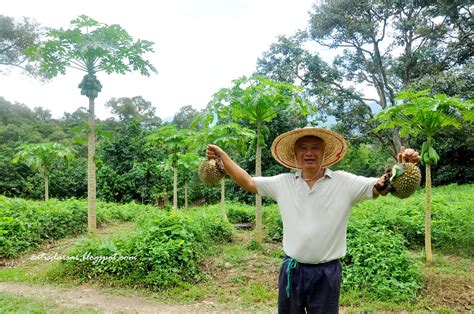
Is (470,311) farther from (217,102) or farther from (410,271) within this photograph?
(217,102)

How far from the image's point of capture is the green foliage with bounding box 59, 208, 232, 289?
593 centimetres

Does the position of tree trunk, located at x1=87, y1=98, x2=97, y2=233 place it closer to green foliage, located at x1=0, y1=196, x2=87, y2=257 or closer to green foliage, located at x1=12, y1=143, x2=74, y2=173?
green foliage, located at x1=0, y1=196, x2=87, y2=257

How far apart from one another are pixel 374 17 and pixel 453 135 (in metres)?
7.04

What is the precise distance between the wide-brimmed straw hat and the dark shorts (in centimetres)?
72

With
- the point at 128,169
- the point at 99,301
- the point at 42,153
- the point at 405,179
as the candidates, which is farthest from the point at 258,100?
the point at 128,169

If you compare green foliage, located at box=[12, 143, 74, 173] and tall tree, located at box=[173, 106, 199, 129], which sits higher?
tall tree, located at box=[173, 106, 199, 129]

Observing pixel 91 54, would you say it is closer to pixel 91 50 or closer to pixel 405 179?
pixel 91 50

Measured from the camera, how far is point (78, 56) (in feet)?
25.8

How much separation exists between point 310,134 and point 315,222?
656 mm

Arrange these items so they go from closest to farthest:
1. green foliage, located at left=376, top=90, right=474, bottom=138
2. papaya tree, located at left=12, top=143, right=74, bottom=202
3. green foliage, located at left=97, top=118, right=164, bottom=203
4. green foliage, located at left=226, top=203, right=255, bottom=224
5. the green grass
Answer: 1. the green grass
2. green foliage, located at left=376, top=90, right=474, bottom=138
3. papaya tree, located at left=12, top=143, right=74, bottom=202
4. green foliage, located at left=226, top=203, right=255, bottom=224
5. green foliage, located at left=97, top=118, right=164, bottom=203

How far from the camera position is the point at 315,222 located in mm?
2445

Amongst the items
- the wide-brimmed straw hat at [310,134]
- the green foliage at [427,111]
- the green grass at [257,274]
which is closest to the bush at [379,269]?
the green grass at [257,274]

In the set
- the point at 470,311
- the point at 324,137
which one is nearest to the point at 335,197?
the point at 324,137

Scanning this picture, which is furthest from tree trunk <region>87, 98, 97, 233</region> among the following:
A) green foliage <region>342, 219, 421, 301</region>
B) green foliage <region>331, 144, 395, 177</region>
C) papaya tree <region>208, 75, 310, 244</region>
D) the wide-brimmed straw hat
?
green foliage <region>331, 144, 395, 177</region>
